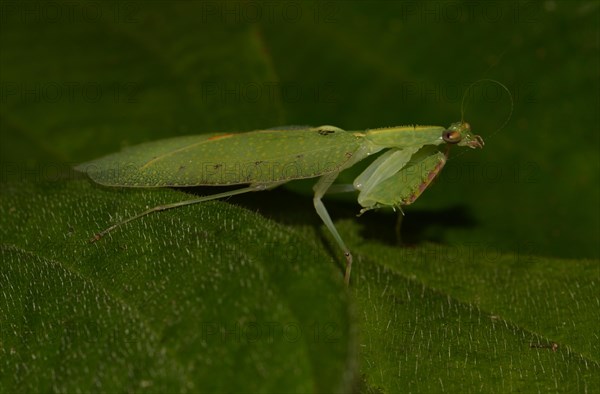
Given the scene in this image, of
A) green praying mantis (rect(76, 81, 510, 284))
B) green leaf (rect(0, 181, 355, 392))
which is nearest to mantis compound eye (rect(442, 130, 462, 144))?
green praying mantis (rect(76, 81, 510, 284))

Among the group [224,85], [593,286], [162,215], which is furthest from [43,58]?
[593,286]

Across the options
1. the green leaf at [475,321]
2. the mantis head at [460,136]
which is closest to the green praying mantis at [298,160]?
the mantis head at [460,136]

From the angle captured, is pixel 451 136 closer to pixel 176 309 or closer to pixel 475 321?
pixel 475 321

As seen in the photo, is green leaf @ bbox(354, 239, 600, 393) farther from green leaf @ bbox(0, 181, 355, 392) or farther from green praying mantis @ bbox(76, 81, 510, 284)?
green leaf @ bbox(0, 181, 355, 392)

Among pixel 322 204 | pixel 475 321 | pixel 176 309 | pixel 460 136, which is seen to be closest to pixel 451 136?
pixel 460 136

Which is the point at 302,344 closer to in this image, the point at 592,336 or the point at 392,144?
the point at 592,336
